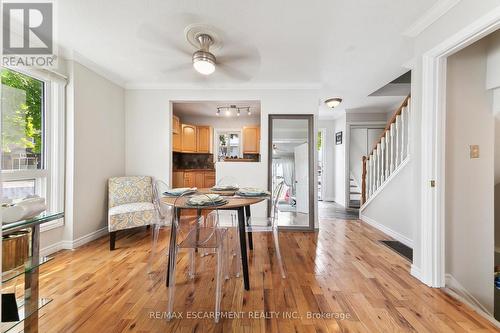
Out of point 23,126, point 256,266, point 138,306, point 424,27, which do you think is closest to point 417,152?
point 424,27

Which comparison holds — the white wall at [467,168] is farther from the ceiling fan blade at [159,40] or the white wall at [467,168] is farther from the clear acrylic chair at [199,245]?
the ceiling fan blade at [159,40]

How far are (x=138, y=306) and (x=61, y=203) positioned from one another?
1.88 m

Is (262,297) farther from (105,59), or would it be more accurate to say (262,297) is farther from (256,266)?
(105,59)

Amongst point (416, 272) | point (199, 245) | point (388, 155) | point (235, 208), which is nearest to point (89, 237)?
point (199, 245)

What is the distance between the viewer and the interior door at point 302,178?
376 centimetres

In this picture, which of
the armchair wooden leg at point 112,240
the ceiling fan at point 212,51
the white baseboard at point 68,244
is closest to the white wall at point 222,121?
the ceiling fan at point 212,51

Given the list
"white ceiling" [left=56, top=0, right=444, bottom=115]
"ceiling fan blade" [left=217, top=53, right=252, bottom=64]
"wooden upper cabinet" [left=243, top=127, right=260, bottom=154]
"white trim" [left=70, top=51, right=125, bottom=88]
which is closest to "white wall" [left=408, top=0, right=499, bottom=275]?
"white ceiling" [left=56, top=0, right=444, bottom=115]

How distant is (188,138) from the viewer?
17.3ft

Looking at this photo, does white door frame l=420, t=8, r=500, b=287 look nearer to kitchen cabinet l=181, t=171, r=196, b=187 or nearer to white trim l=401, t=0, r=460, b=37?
white trim l=401, t=0, r=460, b=37

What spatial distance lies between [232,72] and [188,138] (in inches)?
96.8

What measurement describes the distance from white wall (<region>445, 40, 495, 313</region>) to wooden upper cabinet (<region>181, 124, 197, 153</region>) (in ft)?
15.0

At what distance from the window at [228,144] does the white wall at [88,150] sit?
2456mm

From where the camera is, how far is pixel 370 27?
2205mm

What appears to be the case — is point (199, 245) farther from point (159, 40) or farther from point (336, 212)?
point (336, 212)
